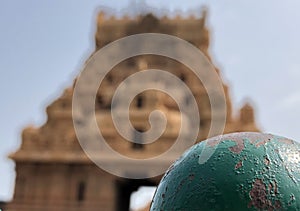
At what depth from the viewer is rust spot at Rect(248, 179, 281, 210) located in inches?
74.0

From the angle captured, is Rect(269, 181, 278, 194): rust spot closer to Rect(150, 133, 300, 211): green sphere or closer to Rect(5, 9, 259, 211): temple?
Rect(150, 133, 300, 211): green sphere

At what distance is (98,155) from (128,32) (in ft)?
26.9

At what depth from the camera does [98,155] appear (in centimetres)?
1981

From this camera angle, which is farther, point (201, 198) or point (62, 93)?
point (62, 93)

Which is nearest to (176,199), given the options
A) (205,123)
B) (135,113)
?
(135,113)

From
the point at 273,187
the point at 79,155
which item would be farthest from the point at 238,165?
the point at 79,155

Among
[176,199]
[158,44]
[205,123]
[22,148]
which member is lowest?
[22,148]

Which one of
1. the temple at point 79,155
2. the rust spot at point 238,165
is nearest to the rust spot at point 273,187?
the rust spot at point 238,165

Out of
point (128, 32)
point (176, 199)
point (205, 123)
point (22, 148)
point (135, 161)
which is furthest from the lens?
point (128, 32)

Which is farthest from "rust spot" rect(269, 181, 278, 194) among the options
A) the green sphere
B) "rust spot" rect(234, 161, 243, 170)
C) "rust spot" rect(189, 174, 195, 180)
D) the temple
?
the temple

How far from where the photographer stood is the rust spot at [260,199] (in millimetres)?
1880

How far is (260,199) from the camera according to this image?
190cm

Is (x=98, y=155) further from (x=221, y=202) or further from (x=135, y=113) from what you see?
(x=221, y=202)

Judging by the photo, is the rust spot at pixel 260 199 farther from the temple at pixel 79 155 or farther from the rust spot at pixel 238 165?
the temple at pixel 79 155
